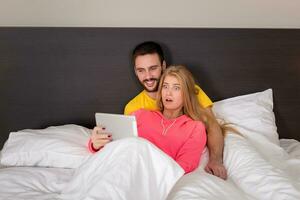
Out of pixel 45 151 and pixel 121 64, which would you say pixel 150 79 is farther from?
pixel 45 151

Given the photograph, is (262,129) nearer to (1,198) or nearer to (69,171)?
(69,171)

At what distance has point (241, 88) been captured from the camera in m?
2.02

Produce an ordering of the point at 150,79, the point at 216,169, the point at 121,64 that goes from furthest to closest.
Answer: the point at 121,64, the point at 150,79, the point at 216,169

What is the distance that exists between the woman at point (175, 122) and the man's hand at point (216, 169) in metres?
0.06

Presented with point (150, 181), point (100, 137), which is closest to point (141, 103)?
point (100, 137)

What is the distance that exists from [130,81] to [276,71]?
866 mm

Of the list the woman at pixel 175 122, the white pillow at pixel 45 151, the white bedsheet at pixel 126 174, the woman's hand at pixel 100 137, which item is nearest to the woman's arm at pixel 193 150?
the woman at pixel 175 122

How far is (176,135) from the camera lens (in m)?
1.62

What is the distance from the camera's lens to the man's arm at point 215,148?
1449mm

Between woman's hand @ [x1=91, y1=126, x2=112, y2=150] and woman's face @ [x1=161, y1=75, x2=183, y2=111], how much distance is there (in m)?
0.34

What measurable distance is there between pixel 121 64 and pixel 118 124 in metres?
0.64

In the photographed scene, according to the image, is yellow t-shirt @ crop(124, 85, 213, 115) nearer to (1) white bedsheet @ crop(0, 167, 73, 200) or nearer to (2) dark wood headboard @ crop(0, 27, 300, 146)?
(2) dark wood headboard @ crop(0, 27, 300, 146)

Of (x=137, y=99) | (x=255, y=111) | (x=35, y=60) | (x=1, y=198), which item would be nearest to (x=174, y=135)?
(x=137, y=99)

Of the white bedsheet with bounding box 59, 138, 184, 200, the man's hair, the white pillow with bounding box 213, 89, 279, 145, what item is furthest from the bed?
the white bedsheet with bounding box 59, 138, 184, 200
